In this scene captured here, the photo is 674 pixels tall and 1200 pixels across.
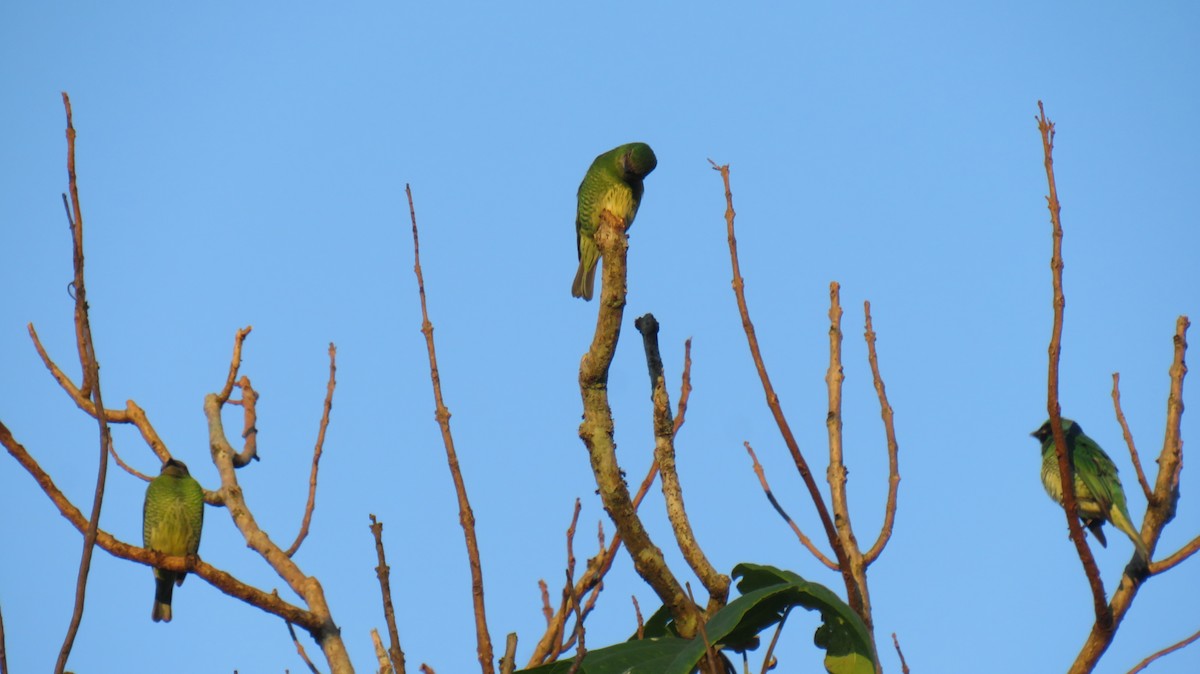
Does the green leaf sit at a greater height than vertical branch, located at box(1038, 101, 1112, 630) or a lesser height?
lesser

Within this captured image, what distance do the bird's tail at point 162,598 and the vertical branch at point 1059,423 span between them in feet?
21.5

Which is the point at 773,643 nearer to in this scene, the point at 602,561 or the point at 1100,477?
the point at 602,561

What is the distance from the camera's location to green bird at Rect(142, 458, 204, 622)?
25.4ft

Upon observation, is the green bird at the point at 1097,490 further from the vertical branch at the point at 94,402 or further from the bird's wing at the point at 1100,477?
the vertical branch at the point at 94,402

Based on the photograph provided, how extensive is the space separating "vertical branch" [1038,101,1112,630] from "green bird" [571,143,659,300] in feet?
13.8

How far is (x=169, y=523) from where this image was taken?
7789 mm

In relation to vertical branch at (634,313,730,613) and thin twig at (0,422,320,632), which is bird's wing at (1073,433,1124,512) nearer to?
vertical branch at (634,313,730,613)

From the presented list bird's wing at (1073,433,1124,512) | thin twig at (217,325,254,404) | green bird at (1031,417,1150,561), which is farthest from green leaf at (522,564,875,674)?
bird's wing at (1073,433,1124,512)

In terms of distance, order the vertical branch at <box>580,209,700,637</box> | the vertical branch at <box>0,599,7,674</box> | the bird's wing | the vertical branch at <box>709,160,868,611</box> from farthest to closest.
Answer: the bird's wing, the vertical branch at <box>580,209,700,637</box>, the vertical branch at <box>709,160,868,611</box>, the vertical branch at <box>0,599,7,674</box>

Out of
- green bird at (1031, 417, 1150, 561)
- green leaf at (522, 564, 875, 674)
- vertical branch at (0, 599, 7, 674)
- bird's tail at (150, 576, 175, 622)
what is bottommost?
vertical branch at (0, 599, 7, 674)

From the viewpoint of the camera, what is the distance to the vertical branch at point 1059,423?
8.82 ft

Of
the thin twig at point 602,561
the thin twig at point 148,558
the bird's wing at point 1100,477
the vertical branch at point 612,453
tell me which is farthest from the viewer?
the bird's wing at point 1100,477

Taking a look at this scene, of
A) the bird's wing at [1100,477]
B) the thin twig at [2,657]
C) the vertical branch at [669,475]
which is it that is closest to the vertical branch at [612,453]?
the vertical branch at [669,475]

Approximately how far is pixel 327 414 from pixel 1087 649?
292 centimetres
